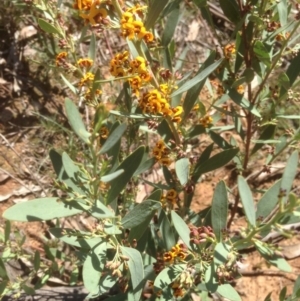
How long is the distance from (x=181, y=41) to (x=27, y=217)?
9.68 ft

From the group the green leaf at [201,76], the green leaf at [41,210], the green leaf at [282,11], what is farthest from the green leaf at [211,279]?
the green leaf at [282,11]

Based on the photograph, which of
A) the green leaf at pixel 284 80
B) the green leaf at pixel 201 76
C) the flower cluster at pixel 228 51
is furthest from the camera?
the flower cluster at pixel 228 51

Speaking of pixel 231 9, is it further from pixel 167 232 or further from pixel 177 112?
pixel 167 232

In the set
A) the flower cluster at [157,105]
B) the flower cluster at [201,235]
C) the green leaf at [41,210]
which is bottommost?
the flower cluster at [201,235]

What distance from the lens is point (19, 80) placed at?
384cm

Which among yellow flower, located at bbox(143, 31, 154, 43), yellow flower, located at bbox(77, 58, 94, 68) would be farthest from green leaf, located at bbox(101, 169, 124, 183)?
yellow flower, located at bbox(77, 58, 94, 68)

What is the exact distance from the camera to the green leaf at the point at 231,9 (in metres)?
2.14

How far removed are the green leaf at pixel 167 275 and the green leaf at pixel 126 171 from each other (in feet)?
1.38

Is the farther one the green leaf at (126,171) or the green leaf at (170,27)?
the green leaf at (170,27)

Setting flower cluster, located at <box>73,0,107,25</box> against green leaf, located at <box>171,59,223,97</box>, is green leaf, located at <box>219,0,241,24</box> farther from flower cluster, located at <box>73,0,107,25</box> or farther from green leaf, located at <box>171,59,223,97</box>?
flower cluster, located at <box>73,0,107,25</box>

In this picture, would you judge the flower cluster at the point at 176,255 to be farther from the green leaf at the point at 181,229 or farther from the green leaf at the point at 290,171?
the green leaf at the point at 290,171

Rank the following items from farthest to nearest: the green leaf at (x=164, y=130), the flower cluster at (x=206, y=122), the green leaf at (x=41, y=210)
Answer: the flower cluster at (x=206, y=122)
the green leaf at (x=164, y=130)
the green leaf at (x=41, y=210)

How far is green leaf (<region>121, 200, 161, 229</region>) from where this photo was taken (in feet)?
6.38

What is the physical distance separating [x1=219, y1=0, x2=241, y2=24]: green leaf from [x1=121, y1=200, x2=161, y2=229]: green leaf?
0.94 meters
